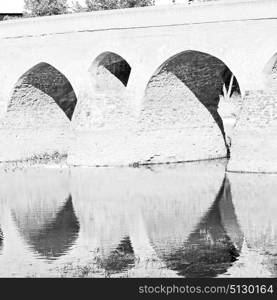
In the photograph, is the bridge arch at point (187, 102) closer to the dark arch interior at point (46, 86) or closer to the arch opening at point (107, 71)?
the arch opening at point (107, 71)

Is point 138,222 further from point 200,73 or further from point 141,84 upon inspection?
point 200,73

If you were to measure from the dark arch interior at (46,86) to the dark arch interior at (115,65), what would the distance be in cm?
239

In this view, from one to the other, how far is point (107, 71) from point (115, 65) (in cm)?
40

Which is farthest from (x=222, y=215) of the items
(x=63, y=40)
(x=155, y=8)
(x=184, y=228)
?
(x=63, y=40)

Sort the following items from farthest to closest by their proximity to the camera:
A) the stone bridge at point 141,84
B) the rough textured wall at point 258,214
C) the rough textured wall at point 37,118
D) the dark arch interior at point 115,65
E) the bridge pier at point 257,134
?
the rough textured wall at point 37,118 → the dark arch interior at point 115,65 → the stone bridge at point 141,84 → the bridge pier at point 257,134 → the rough textured wall at point 258,214

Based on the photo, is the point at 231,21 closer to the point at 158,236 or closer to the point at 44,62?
the point at 44,62

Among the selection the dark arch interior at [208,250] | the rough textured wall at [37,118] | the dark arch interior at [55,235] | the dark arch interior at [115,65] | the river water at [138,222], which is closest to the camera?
the dark arch interior at [208,250]

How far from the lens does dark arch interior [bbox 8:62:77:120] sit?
33.0 meters

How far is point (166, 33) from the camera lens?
1134 inches

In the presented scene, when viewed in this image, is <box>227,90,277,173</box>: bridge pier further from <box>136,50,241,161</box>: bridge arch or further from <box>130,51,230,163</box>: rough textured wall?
<box>130,51,230,163</box>: rough textured wall

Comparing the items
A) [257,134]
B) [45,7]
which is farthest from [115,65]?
[45,7]

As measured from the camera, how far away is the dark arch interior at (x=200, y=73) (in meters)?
29.2

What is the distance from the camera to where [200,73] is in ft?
99.7

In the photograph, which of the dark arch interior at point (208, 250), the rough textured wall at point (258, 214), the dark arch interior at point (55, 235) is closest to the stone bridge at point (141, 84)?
the rough textured wall at point (258, 214)
